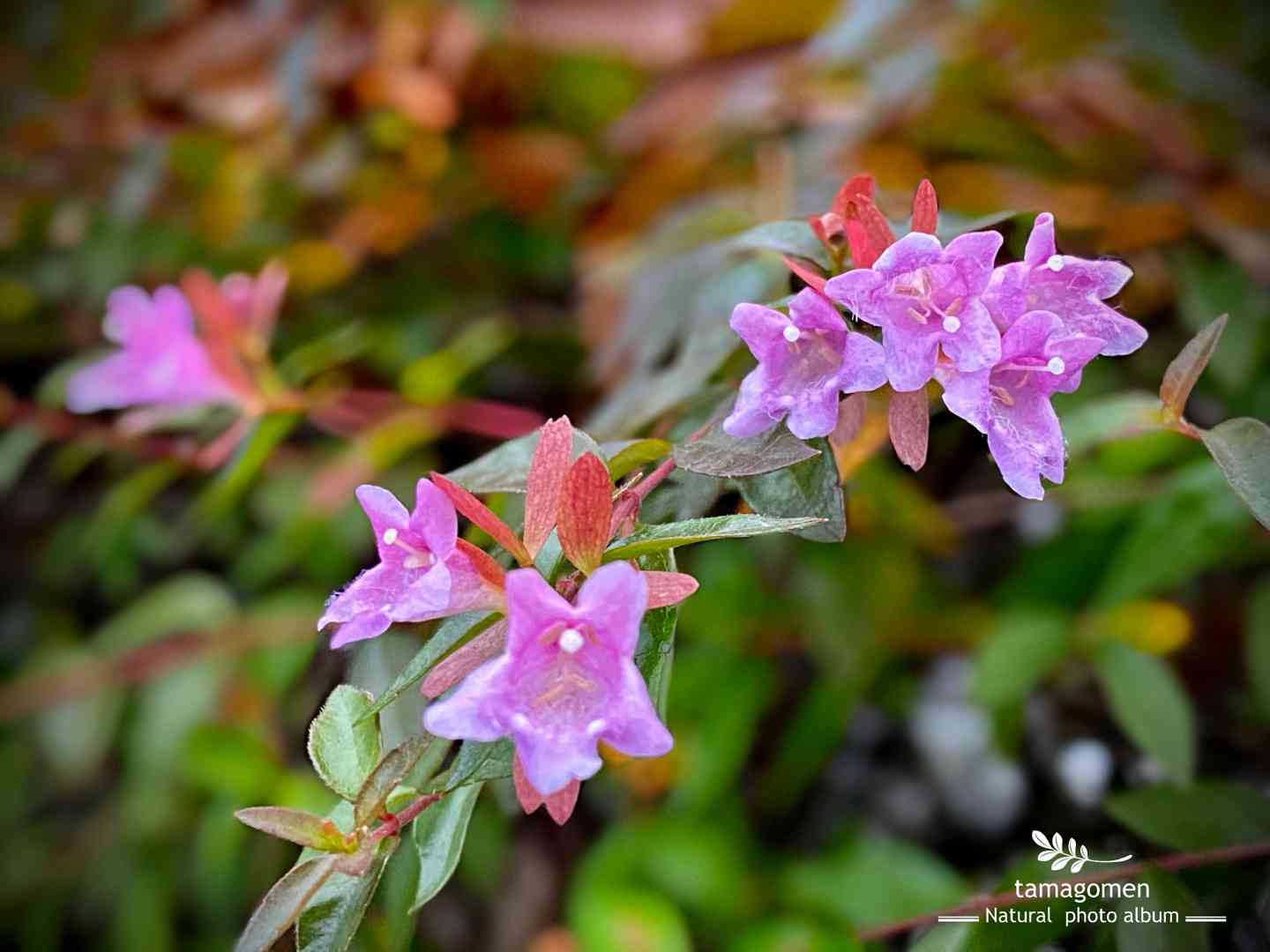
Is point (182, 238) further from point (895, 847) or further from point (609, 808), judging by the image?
point (895, 847)

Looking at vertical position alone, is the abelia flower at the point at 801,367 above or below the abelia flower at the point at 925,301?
below

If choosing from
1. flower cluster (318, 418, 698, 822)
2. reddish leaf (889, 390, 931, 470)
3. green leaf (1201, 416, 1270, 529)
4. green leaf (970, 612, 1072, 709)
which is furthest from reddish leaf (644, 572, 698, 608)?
green leaf (970, 612, 1072, 709)

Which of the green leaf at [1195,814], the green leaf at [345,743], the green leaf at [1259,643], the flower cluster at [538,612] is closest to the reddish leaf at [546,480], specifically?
the flower cluster at [538,612]

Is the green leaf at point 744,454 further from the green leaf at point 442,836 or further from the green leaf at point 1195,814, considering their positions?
the green leaf at point 1195,814

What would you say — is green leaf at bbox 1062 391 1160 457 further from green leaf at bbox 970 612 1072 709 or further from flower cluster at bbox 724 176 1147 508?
green leaf at bbox 970 612 1072 709

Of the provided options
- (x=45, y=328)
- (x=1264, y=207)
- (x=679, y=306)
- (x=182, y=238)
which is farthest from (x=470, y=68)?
(x=1264, y=207)

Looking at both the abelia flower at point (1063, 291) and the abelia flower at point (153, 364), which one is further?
the abelia flower at point (153, 364)

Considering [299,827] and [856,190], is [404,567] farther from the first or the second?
[856,190]

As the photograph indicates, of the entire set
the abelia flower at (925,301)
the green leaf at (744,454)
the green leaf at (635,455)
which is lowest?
the green leaf at (635,455)
